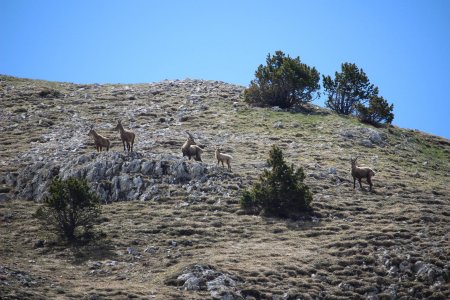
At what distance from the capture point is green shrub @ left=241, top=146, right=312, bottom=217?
3712 centimetres

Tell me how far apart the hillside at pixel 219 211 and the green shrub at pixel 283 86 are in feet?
11.5

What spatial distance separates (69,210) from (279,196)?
503 inches

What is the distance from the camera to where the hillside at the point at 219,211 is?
1096 inches

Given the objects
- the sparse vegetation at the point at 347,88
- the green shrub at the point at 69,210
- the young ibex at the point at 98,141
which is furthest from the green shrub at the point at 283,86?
the green shrub at the point at 69,210

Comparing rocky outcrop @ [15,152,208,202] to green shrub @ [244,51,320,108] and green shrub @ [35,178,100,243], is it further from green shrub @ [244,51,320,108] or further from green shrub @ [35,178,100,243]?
green shrub @ [244,51,320,108]

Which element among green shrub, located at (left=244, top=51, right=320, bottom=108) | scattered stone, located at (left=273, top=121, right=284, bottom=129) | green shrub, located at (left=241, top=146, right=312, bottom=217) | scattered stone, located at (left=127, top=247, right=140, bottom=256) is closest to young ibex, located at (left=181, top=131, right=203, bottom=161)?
green shrub, located at (left=241, top=146, right=312, bottom=217)

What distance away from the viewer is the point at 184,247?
32.3 meters

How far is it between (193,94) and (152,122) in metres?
12.8

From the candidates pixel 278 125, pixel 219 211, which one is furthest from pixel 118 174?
pixel 278 125

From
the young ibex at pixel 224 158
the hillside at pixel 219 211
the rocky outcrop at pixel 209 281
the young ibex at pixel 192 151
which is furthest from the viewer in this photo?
the young ibex at pixel 192 151

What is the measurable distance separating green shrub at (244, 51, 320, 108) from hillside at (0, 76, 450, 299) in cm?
351

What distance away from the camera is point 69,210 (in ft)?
110

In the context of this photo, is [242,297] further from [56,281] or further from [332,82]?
[332,82]

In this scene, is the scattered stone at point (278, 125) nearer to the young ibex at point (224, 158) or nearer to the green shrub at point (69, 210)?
the young ibex at point (224, 158)
